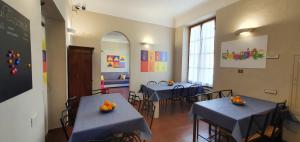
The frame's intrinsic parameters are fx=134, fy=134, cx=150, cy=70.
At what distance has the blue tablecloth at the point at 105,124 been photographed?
140 cm

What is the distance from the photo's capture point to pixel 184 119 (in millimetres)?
3453

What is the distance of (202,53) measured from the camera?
14.9 feet

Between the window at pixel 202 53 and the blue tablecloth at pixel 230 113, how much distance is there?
194cm

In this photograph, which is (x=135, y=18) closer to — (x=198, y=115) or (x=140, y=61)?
(x=140, y=61)

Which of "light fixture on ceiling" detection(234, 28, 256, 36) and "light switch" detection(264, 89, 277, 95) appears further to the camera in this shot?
"light fixture on ceiling" detection(234, 28, 256, 36)

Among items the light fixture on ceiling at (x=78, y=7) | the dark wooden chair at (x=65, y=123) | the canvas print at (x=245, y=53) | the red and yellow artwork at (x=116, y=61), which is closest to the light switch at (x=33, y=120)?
the dark wooden chair at (x=65, y=123)

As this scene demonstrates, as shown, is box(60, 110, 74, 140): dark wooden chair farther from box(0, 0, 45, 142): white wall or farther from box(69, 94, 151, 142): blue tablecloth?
box(0, 0, 45, 142): white wall

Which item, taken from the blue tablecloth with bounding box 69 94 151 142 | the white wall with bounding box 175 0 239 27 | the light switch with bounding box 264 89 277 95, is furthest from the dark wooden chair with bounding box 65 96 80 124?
the white wall with bounding box 175 0 239 27

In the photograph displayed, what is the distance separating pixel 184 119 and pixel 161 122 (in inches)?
25.1

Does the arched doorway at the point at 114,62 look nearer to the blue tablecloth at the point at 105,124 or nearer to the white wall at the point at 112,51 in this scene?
the white wall at the point at 112,51

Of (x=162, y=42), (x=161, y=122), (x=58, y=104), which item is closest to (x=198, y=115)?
(x=161, y=122)

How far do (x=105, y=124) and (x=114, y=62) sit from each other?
689 cm

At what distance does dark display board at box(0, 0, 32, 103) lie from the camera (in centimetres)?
78

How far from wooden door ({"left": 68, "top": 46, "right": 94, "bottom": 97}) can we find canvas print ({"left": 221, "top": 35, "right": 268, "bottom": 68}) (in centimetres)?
349
